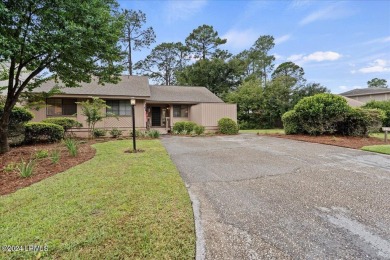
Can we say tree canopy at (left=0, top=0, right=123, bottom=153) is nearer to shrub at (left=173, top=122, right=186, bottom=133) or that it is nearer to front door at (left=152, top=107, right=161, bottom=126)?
shrub at (left=173, top=122, right=186, bottom=133)

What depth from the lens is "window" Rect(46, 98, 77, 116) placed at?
13.2 meters

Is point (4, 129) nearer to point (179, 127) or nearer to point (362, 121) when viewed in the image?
point (179, 127)

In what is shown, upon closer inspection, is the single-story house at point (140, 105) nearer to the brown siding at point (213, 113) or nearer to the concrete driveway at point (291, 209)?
the brown siding at point (213, 113)

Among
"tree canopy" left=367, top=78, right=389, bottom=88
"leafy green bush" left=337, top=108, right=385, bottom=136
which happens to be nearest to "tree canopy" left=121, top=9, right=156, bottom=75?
"leafy green bush" left=337, top=108, right=385, bottom=136

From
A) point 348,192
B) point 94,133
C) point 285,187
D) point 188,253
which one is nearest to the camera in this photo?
point 188,253

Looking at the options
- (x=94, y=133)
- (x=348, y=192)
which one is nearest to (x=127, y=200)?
(x=348, y=192)

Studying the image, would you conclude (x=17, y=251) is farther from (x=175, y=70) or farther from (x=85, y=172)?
(x=175, y=70)

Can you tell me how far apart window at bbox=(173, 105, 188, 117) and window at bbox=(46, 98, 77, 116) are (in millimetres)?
7674

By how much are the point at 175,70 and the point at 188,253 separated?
32.4 m

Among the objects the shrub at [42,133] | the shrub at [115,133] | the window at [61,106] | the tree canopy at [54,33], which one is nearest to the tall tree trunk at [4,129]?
the tree canopy at [54,33]

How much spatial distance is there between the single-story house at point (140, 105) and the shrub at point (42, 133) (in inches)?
75.8

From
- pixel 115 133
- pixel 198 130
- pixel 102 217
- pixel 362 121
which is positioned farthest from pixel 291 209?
pixel 115 133

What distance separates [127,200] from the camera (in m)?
3.26

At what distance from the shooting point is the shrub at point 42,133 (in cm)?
916
